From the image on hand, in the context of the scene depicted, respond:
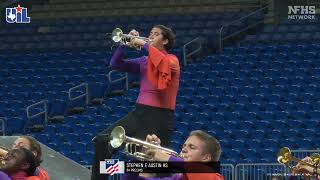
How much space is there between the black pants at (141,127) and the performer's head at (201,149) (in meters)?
1.90

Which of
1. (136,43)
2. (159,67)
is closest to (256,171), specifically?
(136,43)

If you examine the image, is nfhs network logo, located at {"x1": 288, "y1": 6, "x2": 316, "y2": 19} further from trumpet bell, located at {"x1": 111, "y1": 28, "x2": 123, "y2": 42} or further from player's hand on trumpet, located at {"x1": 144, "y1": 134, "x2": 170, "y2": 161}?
player's hand on trumpet, located at {"x1": 144, "y1": 134, "x2": 170, "y2": 161}

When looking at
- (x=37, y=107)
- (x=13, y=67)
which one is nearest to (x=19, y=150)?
(x=37, y=107)

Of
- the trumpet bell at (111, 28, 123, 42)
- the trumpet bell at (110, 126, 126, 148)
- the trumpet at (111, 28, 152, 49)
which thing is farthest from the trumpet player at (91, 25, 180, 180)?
the trumpet bell at (110, 126, 126, 148)

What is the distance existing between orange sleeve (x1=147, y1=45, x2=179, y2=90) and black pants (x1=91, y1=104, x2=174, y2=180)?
0.74 ft

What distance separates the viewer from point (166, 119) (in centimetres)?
776

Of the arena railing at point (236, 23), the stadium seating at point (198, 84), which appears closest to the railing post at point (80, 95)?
Result: the stadium seating at point (198, 84)

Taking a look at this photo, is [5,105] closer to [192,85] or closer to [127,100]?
[127,100]

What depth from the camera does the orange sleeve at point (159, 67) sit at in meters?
7.69

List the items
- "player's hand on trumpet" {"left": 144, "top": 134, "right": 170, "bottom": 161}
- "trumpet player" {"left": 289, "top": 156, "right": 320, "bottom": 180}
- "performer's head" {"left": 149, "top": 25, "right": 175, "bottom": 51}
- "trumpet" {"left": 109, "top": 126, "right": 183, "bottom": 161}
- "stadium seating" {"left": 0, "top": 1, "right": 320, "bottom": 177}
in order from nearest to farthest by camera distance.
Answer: "player's hand on trumpet" {"left": 144, "top": 134, "right": 170, "bottom": 161} → "trumpet" {"left": 109, "top": 126, "right": 183, "bottom": 161} → "performer's head" {"left": 149, "top": 25, "right": 175, "bottom": 51} → "trumpet player" {"left": 289, "top": 156, "right": 320, "bottom": 180} → "stadium seating" {"left": 0, "top": 1, "right": 320, "bottom": 177}

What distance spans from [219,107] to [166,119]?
1085 cm

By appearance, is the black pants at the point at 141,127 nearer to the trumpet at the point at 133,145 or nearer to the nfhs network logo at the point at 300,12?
the trumpet at the point at 133,145

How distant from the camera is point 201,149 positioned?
18.8 ft

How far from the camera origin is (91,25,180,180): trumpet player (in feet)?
25.2
